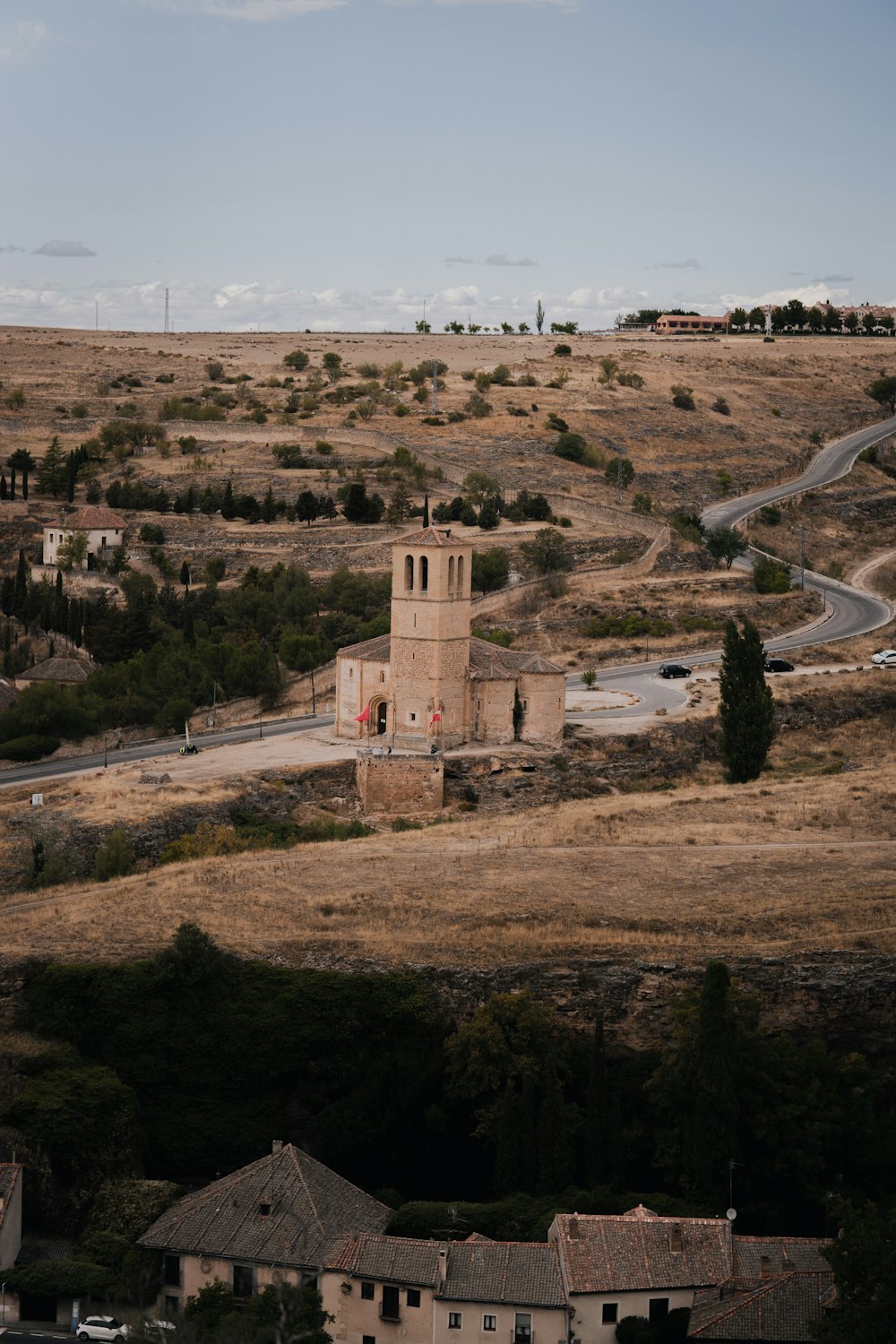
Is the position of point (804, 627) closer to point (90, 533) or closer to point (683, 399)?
point (90, 533)

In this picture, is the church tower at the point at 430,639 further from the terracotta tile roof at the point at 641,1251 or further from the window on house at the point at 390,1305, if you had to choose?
the window on house at the point at 390,1305

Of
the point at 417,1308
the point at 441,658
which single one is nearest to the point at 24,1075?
the point at 417,1308

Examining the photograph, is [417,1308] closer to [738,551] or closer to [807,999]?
[807,999]

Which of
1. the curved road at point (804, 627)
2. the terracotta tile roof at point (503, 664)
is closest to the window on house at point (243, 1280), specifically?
the terracotta tile roof at point (503, 664)

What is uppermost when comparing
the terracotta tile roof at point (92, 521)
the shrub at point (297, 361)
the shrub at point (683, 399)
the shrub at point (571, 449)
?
the shrub at point (297, 361)

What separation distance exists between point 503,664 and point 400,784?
19.3ft

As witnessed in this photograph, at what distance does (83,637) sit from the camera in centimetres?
7331

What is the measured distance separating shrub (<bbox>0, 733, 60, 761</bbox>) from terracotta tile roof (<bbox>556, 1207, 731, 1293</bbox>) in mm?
33069

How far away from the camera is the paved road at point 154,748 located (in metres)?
55.7

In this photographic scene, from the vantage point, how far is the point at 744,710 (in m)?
52.8

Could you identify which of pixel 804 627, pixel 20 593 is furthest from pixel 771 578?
pixel 20 593

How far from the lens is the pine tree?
173 ft

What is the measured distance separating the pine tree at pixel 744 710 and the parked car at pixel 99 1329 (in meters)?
29.3

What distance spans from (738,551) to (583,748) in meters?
29.7
